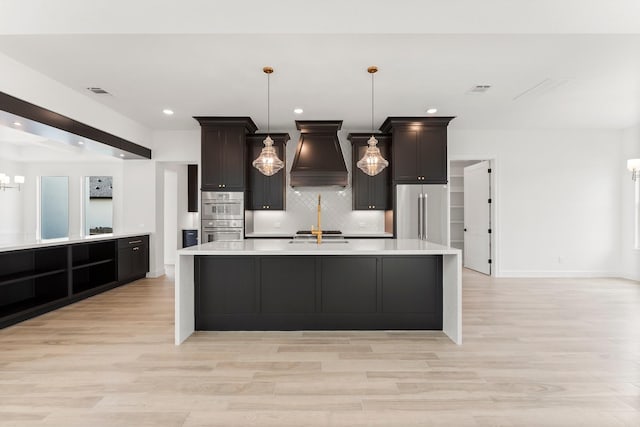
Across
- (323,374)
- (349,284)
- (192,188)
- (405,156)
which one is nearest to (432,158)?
(405,156)

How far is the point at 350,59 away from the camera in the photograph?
3736mm

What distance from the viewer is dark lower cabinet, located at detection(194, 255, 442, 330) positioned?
3650 mm

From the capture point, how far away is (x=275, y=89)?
183 inches

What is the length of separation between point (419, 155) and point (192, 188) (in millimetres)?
5598

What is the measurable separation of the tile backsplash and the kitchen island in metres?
3.26

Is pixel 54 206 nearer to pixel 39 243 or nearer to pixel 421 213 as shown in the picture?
pixel 39 243

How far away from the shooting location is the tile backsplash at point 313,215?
22.7 ft

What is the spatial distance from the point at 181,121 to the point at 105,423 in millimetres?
5205

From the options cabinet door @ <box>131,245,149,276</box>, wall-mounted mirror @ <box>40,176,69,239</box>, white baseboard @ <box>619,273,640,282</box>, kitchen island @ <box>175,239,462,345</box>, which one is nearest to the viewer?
kitchen island @ <box>175,239,462,345</box>

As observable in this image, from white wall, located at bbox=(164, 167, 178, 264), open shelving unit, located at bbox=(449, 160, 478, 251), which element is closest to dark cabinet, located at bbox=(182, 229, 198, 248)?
white wall, located at bbox=(164, 167, 178, 264)

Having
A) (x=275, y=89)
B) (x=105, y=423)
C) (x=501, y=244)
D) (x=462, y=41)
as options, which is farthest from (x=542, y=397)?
(x=501, y=244)

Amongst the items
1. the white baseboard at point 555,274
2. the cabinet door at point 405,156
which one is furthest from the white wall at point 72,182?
the white baseboard at point 555,274

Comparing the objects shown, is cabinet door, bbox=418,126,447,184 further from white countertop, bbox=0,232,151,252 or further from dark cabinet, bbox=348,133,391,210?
white countertop, bbox=0,232,151,252

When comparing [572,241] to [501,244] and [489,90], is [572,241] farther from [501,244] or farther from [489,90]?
[489,90]
